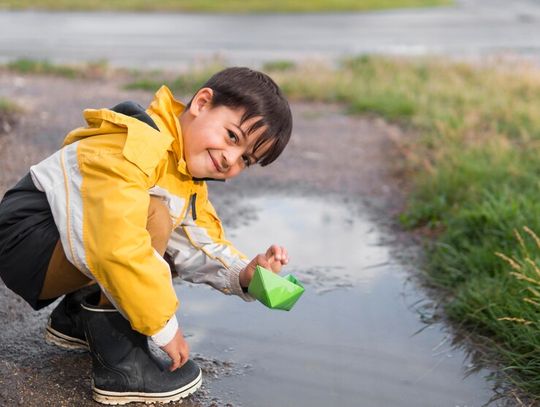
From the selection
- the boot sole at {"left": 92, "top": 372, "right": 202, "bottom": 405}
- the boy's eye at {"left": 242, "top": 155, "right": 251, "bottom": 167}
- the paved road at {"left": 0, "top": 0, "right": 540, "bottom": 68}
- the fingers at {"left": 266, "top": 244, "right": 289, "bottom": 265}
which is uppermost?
the boy's eye at {"left": 242, "top": 155, "right": 251, "bottom": 167}

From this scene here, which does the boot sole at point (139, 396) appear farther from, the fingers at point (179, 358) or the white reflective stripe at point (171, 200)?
the white reflective stripe at point (171, 200)

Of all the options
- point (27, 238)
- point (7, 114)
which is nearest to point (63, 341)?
point (27, 238)

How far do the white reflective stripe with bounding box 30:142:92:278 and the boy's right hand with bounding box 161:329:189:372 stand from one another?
33 cm

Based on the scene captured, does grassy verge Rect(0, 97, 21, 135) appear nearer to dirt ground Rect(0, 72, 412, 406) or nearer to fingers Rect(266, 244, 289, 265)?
dirt ground Rect(0, 72, 412, 406)

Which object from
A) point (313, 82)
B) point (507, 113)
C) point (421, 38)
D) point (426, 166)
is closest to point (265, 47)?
point (421, 38)

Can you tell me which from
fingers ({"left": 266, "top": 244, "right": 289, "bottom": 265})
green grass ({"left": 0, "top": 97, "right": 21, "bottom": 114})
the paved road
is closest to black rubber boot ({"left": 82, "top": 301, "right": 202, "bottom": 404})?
fingers ({"left": 266, "top": 244, "right": 289, "bottom": 265})

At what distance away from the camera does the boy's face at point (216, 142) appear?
8.73 ft

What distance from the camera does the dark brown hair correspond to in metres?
2.66

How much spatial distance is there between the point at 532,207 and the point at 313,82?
449 cm

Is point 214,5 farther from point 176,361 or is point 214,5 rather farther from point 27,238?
point 176,361

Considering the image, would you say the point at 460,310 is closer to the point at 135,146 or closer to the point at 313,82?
the point at 135,146

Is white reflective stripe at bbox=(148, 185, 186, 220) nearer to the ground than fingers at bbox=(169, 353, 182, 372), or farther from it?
farther from it

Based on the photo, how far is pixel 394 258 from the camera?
4.14 m

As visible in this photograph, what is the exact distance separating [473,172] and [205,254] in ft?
7.98
